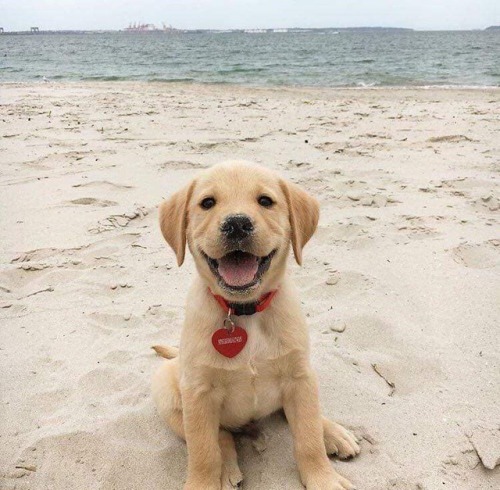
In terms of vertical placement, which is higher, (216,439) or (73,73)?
(216,439)

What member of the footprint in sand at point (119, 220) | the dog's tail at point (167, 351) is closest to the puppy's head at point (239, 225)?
the dog's tail at point (167, 351)

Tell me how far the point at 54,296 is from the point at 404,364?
7.18 feet

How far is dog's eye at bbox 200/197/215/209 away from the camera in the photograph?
83.5 inches

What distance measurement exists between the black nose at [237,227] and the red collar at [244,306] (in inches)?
12.6

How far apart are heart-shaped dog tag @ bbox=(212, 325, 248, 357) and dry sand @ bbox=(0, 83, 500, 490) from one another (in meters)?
0.56

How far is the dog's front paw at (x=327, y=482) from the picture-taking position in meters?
1.99

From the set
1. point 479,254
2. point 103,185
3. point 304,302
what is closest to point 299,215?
point 304,302

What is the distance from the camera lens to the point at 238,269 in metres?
2.02

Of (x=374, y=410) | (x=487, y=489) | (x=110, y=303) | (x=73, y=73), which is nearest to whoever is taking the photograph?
(x=487, y=489)

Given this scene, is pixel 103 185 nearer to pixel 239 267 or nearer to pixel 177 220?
pixel 177 220

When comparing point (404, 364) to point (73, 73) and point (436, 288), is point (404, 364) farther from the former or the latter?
point (73, 73)

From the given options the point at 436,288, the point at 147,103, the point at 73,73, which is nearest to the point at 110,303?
the point at 436,288

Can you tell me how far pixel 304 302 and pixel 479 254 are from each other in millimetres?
1361

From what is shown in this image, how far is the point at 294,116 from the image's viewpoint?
9.06 meters
